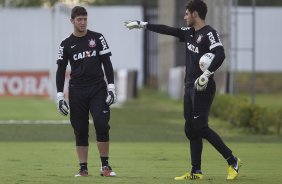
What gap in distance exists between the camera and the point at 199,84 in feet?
42.3

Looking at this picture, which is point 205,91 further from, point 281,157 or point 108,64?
point 281,157

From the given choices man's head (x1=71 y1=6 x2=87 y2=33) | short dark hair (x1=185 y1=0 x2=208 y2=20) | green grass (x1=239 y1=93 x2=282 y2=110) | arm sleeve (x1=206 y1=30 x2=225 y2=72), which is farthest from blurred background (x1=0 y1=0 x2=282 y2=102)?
arm sleeve (x1=206 y1=30 x2=225 y2=72)

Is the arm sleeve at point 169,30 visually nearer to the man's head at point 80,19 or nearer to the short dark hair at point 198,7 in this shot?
the short dark hair at point 198,7

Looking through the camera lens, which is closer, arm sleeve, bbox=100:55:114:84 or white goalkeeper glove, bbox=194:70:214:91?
white goalkeeper glove, bbox=194:70:214:91

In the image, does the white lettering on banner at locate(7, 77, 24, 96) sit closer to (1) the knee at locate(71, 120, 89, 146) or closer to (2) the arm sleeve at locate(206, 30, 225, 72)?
(1) the knee at locate(71, 120, 89, 146)

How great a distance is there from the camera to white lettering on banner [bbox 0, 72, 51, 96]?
46.9 metres

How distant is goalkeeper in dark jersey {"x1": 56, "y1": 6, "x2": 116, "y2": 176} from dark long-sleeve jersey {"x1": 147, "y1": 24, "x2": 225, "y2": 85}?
41.6 inches

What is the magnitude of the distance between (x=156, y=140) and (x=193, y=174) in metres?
8.55

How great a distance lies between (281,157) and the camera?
56.3 ft

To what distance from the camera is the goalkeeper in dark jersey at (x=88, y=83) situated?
44.5 feet

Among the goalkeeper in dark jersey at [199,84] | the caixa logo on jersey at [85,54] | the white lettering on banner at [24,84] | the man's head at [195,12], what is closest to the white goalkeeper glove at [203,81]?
the goalkeeper in dark jersey at [199,84]

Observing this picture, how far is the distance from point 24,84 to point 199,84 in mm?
34984

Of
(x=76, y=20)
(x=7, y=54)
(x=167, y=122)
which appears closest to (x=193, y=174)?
(x=76, y=20)

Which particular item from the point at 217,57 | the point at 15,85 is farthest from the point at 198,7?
the point at 15,85
